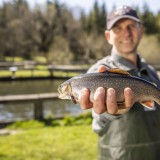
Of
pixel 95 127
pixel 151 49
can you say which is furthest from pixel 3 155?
pixel 151 49

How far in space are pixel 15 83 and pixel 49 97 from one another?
78.5 ft

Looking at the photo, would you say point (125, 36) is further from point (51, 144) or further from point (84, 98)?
point (51, 144)

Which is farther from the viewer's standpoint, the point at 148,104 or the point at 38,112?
the point at 38,112

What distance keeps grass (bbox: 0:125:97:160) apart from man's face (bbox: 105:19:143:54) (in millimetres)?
3797

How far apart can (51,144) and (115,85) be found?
5.85 meters

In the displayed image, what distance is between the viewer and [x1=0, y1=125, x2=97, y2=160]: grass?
23.5ft

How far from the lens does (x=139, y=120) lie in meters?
3.30

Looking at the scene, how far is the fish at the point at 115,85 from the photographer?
2.50 meters

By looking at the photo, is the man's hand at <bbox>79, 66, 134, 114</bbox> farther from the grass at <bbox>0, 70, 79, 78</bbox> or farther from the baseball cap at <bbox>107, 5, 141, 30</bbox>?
the grass at <bbox>0, 70, 79, 78</bbox>

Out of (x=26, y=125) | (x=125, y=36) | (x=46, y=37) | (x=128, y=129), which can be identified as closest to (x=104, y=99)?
(x=128, y=129)

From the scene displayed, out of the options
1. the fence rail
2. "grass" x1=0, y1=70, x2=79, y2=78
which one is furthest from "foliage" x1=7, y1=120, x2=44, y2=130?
"grass" x1=0, y1=70, x2=79, y2=78

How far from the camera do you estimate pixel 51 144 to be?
26.6 ft

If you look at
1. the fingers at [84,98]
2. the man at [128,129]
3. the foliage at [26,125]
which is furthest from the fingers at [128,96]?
the foliage at [26,125]

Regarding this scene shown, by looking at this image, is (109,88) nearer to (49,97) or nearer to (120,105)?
(120,105)
